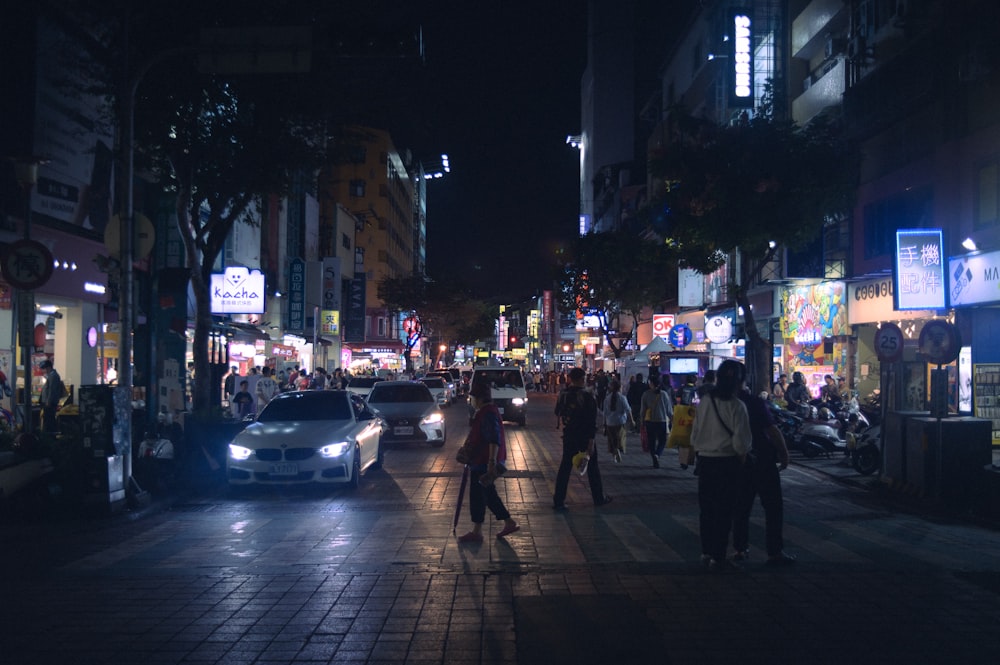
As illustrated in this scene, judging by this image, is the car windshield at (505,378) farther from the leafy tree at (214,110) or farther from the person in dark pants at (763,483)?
the person in dark pants at (763,483)

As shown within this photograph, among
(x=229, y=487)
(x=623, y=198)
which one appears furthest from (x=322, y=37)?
(x=623, y=198)

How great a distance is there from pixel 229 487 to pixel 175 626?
7.84 metres

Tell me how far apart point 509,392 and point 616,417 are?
→ 11.5m

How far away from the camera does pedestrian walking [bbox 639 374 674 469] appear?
17734 mm

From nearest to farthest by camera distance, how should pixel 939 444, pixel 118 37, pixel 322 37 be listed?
pixel 322 37, pixel 939 444, pixel 118 37

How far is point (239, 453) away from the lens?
1323 centimetres

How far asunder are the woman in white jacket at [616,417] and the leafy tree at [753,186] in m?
5.77

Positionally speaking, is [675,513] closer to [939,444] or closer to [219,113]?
[939,444]

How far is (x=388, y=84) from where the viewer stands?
55.7 ft

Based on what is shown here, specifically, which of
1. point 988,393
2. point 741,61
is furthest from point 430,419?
point 741,61

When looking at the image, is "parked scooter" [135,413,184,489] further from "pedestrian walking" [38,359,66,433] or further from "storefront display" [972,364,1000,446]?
"storefront display" [972,364,1000,446]

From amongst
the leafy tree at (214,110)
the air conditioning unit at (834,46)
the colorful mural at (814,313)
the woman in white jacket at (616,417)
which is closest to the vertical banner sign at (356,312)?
the colorful mural at (814,313)

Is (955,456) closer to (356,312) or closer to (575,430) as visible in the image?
(575,430)

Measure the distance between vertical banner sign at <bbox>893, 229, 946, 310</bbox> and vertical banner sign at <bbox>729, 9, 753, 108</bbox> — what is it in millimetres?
12542
